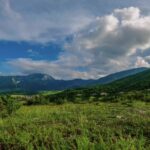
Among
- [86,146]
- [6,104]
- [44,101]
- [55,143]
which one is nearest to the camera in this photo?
[86,146]

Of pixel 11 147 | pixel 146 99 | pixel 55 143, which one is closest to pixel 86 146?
pixel 55 143

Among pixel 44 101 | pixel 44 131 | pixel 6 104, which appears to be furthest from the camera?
pixel 44 101

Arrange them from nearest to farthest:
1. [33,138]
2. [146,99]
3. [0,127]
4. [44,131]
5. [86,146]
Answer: [86,146], [33,138], [44,131], [0,127], [146,99]

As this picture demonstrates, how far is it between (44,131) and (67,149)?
4.05 m

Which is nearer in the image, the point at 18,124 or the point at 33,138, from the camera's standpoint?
the point at 33,138

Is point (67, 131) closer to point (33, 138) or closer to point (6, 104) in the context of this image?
point (33, 138)

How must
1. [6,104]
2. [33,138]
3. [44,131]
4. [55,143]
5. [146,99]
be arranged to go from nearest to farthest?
[55,143] < [33,138] < [44,131] < [6,104] < [146,99]

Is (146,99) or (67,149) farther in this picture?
(146,99)

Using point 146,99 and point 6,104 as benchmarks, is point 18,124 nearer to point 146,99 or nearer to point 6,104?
point 6,104

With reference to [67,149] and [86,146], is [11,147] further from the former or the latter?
[86,146]

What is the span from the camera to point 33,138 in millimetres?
14836

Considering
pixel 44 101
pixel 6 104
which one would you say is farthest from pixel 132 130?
pixel 44 101

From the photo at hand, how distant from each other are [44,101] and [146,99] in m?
20.0

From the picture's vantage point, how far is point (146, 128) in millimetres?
16031
